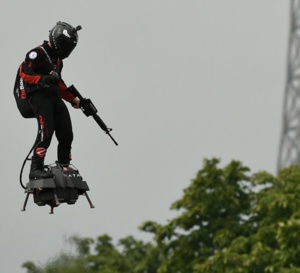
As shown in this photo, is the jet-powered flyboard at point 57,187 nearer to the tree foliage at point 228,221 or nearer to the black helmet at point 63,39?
the black helmet at point 63,39

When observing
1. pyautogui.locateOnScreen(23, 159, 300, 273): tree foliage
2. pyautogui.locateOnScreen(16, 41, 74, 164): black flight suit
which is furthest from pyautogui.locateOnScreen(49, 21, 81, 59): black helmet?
pyautogui.locateOnScreen(23, 159, 300, 273): tree foliage

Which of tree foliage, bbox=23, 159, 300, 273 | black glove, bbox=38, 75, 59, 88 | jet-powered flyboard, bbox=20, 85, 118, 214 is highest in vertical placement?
tree foliage, bbox=23, 159, 300, 273

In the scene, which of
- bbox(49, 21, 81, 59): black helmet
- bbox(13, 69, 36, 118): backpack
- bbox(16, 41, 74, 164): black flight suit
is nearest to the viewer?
bbox(49, 21, 81, 59): black helmet

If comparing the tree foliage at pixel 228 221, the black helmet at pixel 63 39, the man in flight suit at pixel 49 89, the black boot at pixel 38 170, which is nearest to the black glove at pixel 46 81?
the man in flight suit at pixel 49 89

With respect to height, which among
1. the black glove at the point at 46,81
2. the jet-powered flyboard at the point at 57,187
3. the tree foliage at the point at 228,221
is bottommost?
the jet-powered flyboard at the point at 57,187

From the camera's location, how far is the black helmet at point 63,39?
37.4m

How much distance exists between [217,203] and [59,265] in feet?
145

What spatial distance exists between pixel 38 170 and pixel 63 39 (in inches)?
112

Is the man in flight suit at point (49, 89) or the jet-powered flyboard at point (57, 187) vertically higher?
the man in flight suit at point (49, 89)

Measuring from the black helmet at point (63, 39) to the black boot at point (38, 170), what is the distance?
7.41 ft

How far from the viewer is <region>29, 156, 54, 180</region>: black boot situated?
1483 inches

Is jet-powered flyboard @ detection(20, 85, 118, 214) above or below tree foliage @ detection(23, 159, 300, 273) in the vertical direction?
below

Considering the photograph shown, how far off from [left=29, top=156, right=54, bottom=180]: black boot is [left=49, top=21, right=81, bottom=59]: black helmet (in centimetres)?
226

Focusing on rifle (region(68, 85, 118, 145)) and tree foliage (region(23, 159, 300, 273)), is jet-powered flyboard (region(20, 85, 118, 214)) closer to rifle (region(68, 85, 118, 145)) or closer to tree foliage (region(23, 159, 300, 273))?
rifle (region(68, 85, 118, 145))
